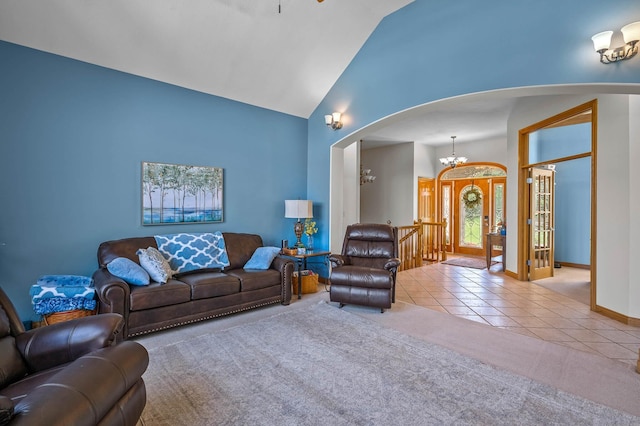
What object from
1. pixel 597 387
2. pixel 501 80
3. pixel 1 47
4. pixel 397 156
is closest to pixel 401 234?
pixel 397 156

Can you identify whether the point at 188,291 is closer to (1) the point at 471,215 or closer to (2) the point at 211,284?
(2) the point at 211,284

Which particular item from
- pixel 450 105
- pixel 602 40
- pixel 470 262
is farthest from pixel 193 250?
pixel 470 262

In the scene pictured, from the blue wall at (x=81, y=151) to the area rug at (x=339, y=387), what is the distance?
5.66ft

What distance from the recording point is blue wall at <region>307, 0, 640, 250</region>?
109 inches

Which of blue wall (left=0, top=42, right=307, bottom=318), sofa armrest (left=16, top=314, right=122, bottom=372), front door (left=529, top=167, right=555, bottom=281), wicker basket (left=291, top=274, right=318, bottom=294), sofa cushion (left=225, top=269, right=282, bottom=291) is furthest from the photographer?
front door (left=529, top=167, right=555, bottom=281)

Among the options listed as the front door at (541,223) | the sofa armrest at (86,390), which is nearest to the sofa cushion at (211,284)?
the sofa armrest at (86,390)

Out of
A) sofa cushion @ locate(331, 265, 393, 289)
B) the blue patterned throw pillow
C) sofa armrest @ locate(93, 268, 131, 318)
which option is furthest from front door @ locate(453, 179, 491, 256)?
sofa armrest @ locate(93, 268, 131, 318)

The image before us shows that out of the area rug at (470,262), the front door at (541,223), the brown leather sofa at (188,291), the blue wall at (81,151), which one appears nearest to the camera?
the brown leather sofa at (188,291)

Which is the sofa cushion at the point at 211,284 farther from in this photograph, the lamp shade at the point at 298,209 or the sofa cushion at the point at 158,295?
the lamp shade at the point at 298,209

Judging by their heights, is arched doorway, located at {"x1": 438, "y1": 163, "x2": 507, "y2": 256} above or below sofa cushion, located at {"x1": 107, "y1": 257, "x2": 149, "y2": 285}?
above

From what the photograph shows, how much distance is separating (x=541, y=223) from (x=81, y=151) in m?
7.17

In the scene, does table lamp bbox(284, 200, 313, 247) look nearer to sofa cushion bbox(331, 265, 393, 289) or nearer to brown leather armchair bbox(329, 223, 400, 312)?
brown leather armchair bbox(329, 223, 400, 312)

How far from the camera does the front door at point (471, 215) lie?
847cm

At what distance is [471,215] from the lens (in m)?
8.73
